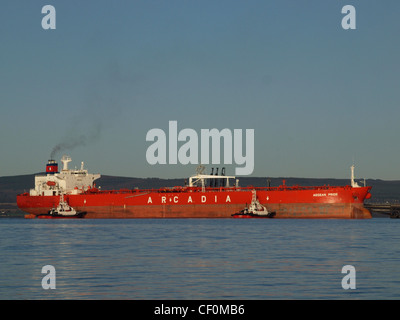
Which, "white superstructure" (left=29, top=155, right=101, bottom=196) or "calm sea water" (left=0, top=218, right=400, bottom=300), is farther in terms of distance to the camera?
"white superstructure" (left=29, top=155, right=101, bottom=196)

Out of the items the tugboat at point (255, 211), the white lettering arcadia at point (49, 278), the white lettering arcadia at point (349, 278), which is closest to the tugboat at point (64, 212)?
the tugboat at point (255, 211)

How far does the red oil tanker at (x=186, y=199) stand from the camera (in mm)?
83500

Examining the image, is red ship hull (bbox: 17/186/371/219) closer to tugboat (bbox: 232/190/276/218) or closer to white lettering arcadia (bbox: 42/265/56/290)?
tugboat (bbox: 232/190/276/218)

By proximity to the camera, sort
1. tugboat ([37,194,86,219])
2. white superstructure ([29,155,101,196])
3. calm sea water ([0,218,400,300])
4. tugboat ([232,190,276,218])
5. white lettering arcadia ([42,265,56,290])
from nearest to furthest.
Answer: calm sea water ([0,218,400,300]), white lettering arcadia ([42,265,56,290]), tugboat ([232,190,276,218]), tugboat ([37,194,86,219]), white superstructure ([29,155,101,196])

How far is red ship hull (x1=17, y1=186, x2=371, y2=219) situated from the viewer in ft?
274

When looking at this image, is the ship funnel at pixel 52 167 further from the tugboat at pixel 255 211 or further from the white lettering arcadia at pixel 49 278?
the white lettering arcadia at pixel 49 278

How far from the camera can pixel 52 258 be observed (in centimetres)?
3597

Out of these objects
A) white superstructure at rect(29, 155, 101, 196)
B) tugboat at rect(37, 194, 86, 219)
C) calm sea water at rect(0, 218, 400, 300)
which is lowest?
tugboat at rect(37, 194, 86, 219)

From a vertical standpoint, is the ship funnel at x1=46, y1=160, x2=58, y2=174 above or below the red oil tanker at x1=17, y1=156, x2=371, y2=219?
above

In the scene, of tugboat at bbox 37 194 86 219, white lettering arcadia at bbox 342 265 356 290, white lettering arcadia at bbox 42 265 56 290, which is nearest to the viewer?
white lettering arcadia at bbox 342 265 356 290

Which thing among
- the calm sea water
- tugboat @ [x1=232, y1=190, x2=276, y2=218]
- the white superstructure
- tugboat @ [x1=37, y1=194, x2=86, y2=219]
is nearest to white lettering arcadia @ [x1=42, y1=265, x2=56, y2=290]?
the calm sea water
